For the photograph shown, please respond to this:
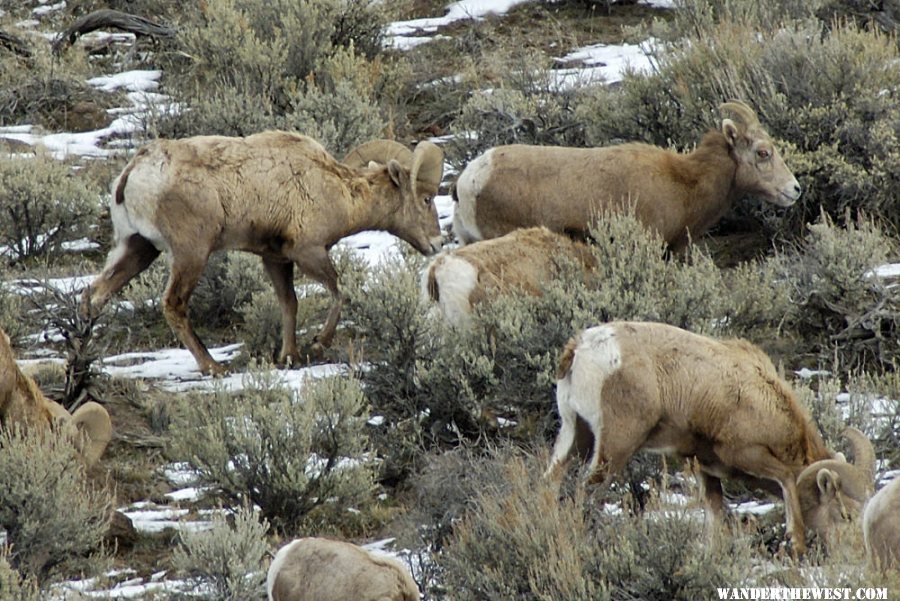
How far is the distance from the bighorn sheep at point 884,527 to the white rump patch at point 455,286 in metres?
3.43

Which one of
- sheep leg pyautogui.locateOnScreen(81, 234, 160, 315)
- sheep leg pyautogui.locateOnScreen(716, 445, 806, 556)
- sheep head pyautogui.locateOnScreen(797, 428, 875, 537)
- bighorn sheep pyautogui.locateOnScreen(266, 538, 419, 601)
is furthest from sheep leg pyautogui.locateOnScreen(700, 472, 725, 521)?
sheep leg pyautogui.locateOnScreen(81, 234, 160, 315)

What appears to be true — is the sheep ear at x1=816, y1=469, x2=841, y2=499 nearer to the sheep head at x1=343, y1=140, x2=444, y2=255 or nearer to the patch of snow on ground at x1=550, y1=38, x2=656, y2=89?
the sheep head at x1=343, y1=140, x2=444, y2=255

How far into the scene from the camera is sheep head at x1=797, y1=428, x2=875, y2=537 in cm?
693

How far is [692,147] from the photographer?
42.0 ft

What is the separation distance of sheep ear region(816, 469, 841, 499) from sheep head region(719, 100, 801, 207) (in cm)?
450

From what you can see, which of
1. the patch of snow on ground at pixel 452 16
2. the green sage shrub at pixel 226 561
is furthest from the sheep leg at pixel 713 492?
the patch of snow on ground at pixel 452 16

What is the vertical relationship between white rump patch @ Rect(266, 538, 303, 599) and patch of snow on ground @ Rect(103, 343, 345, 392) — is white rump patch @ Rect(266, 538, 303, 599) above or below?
above

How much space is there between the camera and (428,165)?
1136 cm

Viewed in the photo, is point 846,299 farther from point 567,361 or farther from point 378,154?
point 378,154

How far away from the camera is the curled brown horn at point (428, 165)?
11.3 metres

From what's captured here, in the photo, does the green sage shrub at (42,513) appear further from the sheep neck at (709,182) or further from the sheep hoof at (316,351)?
the sheep neck at (709,182)

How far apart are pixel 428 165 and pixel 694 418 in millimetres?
4607

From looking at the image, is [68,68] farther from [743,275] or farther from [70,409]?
[743,275]

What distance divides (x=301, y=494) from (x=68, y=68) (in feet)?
31.7
